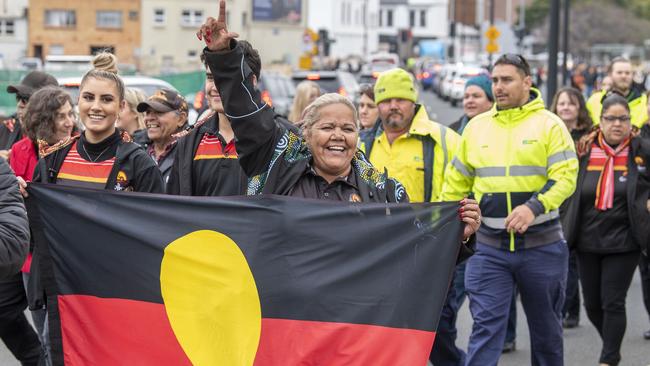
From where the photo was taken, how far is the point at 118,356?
5.31 metres

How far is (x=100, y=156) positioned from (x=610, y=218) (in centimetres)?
368

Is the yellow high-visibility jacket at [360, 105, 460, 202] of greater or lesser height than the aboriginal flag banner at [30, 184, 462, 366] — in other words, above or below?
above

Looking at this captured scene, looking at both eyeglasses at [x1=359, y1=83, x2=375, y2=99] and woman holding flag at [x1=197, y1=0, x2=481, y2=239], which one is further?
eyeglasses at [x1=359, y1=83, x2=375, y2=99]

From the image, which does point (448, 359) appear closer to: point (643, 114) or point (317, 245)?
point (317, 245)

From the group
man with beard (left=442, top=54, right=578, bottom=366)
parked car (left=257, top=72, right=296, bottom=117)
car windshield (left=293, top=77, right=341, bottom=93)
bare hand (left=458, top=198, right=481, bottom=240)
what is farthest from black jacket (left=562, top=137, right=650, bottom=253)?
parked car (left=257, top=72, right=296, bottom=117)

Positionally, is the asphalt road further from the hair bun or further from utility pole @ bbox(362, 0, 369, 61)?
utility pole @ bbox(362, 0, 369, 61)

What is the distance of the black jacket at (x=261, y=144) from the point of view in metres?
5.08

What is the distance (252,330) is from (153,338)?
455 millimetres

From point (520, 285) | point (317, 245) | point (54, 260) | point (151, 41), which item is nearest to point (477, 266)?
point (520, 285)

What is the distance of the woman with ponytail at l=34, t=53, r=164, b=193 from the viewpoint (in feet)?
20.2

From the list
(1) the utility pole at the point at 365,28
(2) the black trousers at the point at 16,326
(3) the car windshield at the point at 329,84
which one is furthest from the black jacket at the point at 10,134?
(1) the utility pole at the point at 365,28

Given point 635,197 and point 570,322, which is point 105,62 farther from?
point 570,322

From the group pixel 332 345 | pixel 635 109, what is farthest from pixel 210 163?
pixel 635 109

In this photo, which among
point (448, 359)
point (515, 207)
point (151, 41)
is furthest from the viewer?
point (151, 41)
